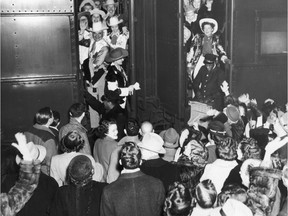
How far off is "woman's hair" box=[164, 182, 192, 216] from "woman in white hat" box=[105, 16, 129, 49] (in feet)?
26.9

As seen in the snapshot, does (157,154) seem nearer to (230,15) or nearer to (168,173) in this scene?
(168,173)

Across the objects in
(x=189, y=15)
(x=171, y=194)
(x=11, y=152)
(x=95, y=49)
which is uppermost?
(x=189, y=15)

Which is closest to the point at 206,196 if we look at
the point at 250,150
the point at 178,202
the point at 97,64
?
the point at 178,202

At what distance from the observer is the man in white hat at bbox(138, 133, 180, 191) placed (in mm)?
5336

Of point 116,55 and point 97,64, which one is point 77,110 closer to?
point 116,55

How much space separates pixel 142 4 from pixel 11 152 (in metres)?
5.30

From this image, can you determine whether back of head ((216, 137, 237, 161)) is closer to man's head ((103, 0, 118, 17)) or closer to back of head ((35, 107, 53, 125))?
back of head ((35, 107, 53, 125))

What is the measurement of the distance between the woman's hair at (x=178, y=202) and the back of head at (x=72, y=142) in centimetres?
181

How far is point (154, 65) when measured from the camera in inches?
455

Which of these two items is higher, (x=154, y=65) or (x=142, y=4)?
(x=142, y=4)

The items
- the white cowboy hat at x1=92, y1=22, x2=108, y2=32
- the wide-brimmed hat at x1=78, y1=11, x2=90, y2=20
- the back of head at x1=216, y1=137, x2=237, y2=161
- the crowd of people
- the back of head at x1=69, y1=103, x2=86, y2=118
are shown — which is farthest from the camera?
the wide-brimmed hat at x1=78, y1=11, x2=90, y2=20

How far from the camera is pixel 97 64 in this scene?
38.0 ft

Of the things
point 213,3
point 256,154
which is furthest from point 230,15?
point 256,154

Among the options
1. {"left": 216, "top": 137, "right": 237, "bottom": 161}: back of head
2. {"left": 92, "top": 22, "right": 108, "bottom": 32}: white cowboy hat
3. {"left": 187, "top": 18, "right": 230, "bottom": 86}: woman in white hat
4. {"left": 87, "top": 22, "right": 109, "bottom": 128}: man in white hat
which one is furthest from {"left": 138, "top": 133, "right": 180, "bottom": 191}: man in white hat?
{"left": 92, "top": 22, "right": 108, "bottom": 32}: white cowboy hat
